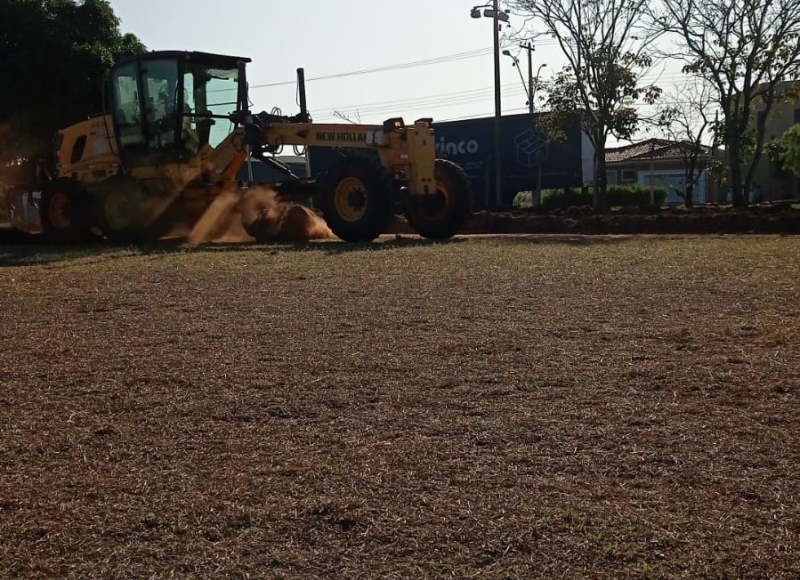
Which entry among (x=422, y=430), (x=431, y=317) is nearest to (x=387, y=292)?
(x=431, y=317)

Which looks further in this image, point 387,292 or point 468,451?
point 387,292

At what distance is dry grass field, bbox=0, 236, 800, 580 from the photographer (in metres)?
3.33

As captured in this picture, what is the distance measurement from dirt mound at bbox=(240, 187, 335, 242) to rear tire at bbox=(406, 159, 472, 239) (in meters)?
1.91

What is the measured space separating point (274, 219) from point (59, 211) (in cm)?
426

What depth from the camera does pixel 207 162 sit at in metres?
17.3

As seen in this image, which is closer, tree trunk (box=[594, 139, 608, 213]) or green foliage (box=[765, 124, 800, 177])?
Result: tree trunk (box=[594, 139, 608, 213])

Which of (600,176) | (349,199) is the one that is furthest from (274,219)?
(600,176)

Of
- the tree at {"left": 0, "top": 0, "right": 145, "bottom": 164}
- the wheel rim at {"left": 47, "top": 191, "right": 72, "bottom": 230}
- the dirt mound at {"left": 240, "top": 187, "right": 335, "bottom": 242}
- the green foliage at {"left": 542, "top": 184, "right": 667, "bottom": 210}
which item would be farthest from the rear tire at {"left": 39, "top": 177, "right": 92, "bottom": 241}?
the green foliage at {"left": 542, "top": 184, "right": 667, "bottom": 210}

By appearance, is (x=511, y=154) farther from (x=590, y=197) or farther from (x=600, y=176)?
(x=600, y=176)

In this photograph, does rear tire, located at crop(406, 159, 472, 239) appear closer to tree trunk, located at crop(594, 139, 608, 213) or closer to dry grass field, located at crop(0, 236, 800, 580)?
dry grass field, located at crop(0, 236, 800, 580)

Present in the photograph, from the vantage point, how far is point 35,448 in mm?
4547

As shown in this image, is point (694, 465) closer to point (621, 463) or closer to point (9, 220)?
point (621, 463)

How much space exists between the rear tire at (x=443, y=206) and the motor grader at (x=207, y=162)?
0.02 meters

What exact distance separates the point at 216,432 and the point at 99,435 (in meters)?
0.60
